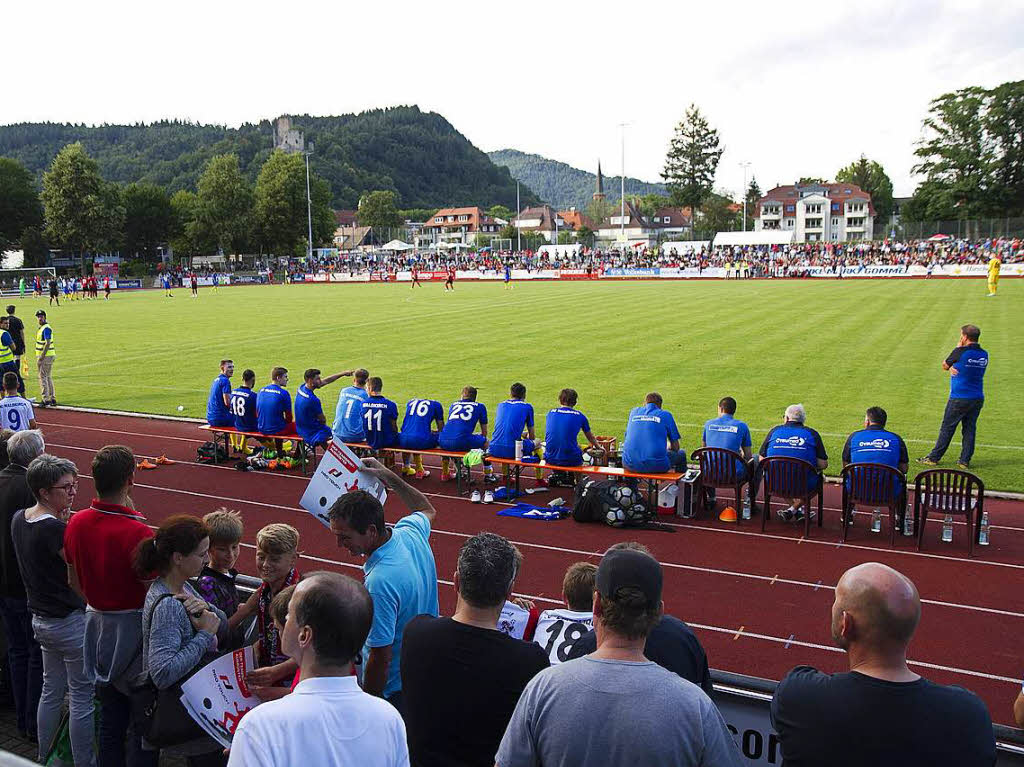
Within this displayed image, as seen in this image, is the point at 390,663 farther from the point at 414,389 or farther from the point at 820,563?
the point at 414,389

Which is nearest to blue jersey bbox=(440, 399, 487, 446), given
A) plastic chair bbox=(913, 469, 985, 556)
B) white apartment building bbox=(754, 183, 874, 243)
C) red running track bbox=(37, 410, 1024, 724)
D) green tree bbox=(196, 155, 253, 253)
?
red running track bbox=(37, 410, 1024, 724)

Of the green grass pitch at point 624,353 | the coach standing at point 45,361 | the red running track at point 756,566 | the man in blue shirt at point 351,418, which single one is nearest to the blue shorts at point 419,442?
the red running track at point 756,566

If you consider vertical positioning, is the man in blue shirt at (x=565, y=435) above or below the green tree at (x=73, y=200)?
below

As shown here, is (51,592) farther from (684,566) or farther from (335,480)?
(684,566)

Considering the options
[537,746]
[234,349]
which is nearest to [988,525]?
[537,746]

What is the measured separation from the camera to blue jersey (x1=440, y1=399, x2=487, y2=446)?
11.8 metres

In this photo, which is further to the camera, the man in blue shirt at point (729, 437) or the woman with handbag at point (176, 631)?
the man in blue shirt at point (729, 437)

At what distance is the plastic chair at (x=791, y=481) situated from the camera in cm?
959

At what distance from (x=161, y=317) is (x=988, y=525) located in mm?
37344

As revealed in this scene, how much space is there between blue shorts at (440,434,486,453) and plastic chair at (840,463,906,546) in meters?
5.02

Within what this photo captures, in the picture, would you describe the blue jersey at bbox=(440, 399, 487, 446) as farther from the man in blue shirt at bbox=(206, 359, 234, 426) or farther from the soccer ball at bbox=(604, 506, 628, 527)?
the man in blue shirt at bbox=(206, 359, 234, 426)

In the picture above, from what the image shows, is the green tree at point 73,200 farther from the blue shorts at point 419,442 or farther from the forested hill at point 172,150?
the blue shorts at point 419,442

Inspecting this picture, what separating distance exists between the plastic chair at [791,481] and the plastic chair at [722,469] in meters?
0.39

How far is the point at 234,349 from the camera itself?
26.4 m
